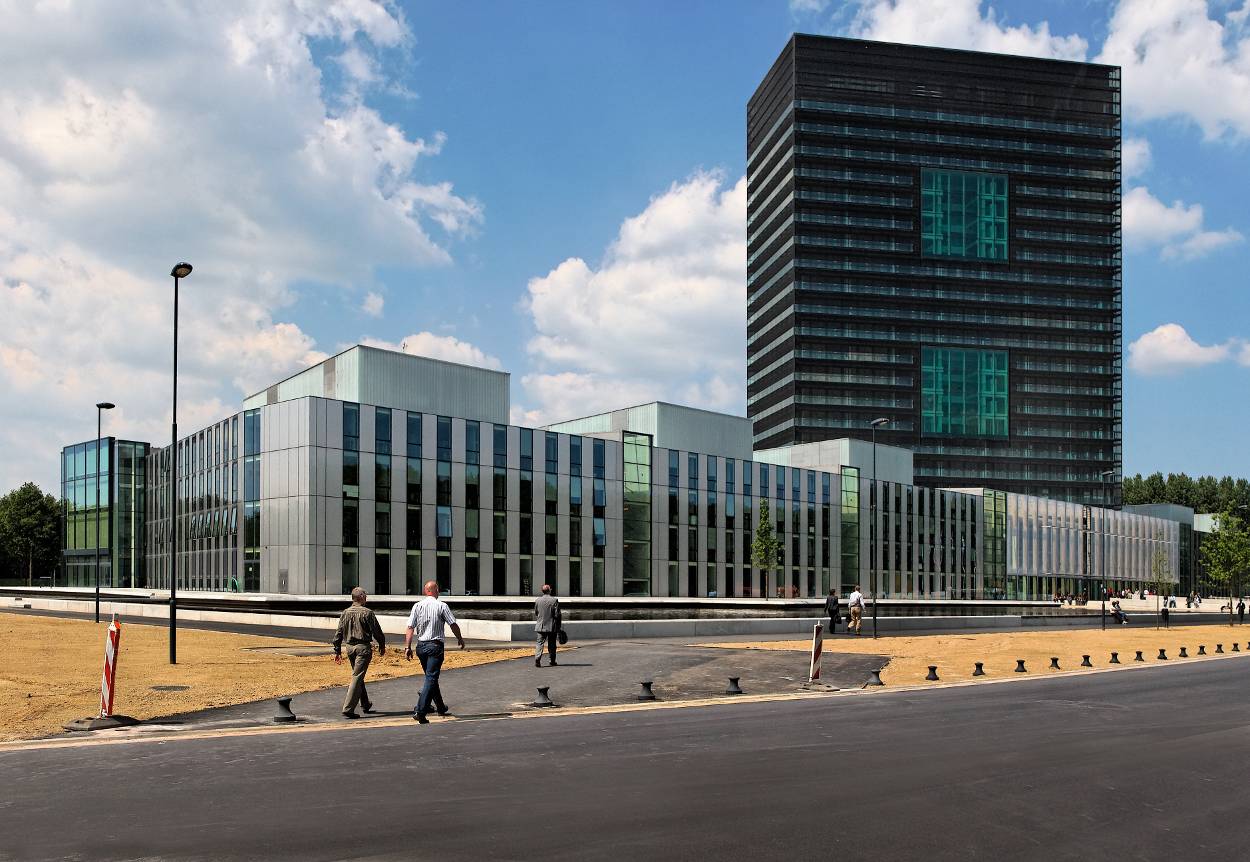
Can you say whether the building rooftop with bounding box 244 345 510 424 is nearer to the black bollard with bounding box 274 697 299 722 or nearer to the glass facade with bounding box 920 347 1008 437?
the black bollard with bounding box 274 697 299 722

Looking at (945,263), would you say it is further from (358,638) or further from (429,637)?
(358,638)

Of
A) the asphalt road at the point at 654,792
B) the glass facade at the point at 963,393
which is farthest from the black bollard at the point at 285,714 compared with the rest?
the glass facade at the point at 963,393

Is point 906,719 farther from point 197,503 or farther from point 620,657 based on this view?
point 197,503

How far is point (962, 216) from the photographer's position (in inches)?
6845

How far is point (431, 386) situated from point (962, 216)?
12913cm

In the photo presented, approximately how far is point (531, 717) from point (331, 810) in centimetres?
782

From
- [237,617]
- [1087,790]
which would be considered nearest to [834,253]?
[237,617]

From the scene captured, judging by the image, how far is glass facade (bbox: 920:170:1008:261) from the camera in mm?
172250

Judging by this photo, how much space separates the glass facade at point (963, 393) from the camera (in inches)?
6634

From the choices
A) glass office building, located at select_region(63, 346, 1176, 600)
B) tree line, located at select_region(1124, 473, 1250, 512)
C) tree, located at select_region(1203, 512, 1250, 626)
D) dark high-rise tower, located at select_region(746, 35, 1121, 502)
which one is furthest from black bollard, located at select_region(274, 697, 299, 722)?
tree line, located at select_region(1124, 473, 1250, 512)

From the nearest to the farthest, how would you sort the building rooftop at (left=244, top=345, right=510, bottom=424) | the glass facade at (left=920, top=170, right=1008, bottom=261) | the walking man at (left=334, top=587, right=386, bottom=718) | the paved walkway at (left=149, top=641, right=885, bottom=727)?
1. the walking man at (left=334, top=587, right=386, bottom=718)
2. the paved walkway at (left=149, top=641, right=885, bottom=727)
3. the building rooftop at (left=244, top=345, right=510, bottom=424)
4. the glass facade at (left=920, top=170, right=1008, bottom=261)

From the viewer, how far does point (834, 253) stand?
16612 centimetres

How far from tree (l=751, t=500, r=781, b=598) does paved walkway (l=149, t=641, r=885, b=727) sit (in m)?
48.2

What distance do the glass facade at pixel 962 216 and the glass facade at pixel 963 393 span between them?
56.5 feet
